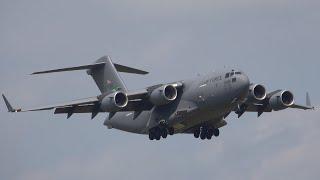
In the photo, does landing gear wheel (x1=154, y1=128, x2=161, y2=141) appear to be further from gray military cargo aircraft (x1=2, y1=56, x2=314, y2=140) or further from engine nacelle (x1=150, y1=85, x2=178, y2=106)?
engine nacelle (x1=150, y1=85, x2=178, y2=106)

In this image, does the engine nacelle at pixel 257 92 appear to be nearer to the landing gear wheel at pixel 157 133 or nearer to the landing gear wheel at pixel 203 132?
the landing gear wheel at pixel 203 132

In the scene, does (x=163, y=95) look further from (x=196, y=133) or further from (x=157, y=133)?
(x=196, y=133)

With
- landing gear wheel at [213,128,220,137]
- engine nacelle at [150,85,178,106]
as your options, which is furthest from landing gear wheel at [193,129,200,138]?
engine nacelle at [150,85,178,106]

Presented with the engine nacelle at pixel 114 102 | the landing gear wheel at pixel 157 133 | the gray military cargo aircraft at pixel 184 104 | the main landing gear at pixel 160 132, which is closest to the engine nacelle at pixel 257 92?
the gray military cargo aircraft at pixel 184 104

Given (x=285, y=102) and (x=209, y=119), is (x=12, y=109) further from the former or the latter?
(x=285, y=102)

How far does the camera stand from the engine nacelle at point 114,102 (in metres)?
46.3

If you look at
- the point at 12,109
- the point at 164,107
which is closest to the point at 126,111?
the point at 164,107

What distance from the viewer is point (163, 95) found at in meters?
47.2

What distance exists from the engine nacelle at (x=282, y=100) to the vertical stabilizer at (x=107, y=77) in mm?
7481

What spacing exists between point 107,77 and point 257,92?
8.49 meters

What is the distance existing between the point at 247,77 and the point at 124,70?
364 inches

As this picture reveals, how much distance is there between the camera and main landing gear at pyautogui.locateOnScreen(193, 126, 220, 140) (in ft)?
164

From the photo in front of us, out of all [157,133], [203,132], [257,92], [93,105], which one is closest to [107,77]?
[93,105]

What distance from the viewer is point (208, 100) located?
46.2m
